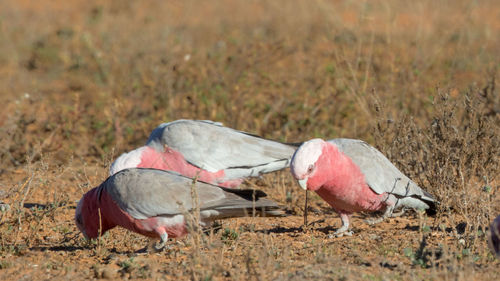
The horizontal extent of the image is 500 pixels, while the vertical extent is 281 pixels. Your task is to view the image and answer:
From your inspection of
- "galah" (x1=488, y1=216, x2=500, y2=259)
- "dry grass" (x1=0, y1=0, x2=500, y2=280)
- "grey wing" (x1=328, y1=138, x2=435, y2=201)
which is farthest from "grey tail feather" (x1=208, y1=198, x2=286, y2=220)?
"galah" (x1=488, y1=216, x2=500, y2=259)

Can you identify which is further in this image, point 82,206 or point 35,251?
point 82,206

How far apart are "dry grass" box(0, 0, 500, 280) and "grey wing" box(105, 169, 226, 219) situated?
293 millimetres

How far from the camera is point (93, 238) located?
508 cm

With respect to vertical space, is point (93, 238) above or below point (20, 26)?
below

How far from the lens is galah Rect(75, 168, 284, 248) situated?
4805 mm

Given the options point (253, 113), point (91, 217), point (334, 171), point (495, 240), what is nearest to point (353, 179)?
point (334, 171)

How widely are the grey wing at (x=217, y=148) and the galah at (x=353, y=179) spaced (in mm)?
1031

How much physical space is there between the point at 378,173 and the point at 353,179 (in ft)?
0.76

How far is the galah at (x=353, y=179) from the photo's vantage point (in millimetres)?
4949

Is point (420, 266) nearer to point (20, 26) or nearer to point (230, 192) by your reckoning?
point (230, 192)

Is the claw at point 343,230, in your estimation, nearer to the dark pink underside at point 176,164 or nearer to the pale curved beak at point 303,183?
the pale curved beak at point 303,183

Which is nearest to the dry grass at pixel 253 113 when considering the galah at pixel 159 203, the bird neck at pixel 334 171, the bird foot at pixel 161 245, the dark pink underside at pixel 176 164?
the bird foot at pixel 161 245

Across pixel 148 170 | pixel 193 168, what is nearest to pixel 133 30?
pixel 193 168

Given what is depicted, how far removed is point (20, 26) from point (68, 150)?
5944 millimetres
